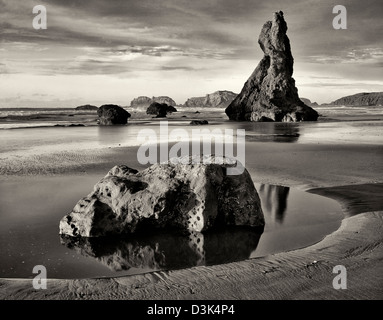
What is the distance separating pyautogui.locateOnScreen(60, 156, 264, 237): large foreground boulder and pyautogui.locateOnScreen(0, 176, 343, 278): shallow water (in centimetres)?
22

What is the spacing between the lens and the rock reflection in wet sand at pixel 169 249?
4961 mm

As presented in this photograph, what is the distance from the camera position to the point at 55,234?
5.86 meters

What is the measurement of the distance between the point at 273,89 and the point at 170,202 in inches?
1854

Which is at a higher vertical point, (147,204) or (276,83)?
(276,83)

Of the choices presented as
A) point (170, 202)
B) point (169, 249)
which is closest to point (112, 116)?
point (170, 202)

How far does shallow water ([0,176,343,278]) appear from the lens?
15.9ft

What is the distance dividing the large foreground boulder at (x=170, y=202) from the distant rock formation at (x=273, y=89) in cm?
3964

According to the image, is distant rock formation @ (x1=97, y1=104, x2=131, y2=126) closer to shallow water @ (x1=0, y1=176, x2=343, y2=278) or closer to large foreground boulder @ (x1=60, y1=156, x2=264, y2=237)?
shallow water @ (x1=0, y1=176, x2=343, y2=278)

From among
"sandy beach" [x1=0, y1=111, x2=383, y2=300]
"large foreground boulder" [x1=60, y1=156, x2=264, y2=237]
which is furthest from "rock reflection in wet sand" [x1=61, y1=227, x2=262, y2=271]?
"sandy beach" [x1=0, y1=111, x2=383, y2=300]

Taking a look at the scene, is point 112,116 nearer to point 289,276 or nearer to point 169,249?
point 169,249

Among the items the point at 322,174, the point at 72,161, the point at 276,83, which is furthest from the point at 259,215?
the point at 276,83

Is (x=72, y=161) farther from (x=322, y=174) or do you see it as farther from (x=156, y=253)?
(x=156, y=253)
